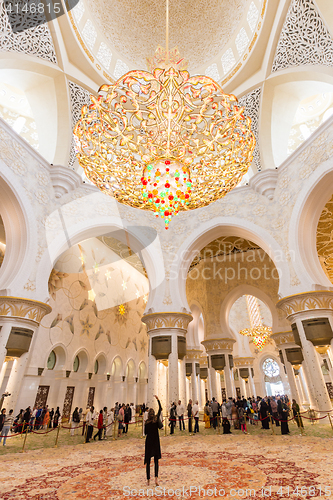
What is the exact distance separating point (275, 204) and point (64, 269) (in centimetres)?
761

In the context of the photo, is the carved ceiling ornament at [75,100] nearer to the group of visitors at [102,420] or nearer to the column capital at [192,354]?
the group of visitors at [102,420]

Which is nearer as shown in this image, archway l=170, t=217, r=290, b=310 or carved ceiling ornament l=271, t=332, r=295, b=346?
archway l=170, t=217, r=290, b=310

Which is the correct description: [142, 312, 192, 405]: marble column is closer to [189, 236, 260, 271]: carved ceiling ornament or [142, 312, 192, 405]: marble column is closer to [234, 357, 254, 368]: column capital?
[189, 236, 260, 271]: carved ceiling ornament

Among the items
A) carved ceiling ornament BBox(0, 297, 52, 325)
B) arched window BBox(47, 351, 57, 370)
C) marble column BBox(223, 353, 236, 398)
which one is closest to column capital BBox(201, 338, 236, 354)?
marble column BBox(223, 353, 236, 398)

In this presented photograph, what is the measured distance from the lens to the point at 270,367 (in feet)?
63.5

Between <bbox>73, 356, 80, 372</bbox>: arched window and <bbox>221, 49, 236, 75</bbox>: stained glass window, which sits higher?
<bbox>221, 49, 236, 75</bbox>: stained glass window

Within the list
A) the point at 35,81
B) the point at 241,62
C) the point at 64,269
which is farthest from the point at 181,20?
the point at 64,269

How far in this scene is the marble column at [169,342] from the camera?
7055 millimetres

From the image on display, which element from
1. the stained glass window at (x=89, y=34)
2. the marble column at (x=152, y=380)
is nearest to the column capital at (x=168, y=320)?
the marble column at (x=152, y=380)

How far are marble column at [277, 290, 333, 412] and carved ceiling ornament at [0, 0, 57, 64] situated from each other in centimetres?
909

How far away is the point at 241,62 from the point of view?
877cm

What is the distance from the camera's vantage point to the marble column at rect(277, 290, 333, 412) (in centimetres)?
591

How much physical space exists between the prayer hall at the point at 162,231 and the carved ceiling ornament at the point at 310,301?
51mm

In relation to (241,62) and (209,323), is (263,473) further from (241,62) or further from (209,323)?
(241,62)
